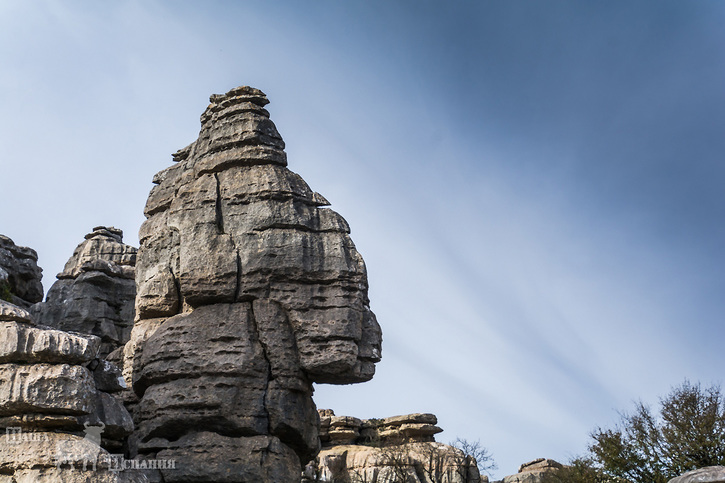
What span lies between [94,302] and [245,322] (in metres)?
16.7

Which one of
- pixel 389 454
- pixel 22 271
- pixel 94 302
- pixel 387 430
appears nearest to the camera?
pixel 22 271

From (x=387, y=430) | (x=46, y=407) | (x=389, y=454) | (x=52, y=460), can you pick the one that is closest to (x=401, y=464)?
(x=389, y=454)

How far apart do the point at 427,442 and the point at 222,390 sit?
1160 inches

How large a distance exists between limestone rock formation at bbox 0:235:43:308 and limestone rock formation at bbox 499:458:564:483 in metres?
33.2

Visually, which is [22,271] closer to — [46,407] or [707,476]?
[46,407]

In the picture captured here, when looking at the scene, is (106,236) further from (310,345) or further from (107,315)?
(310,345)

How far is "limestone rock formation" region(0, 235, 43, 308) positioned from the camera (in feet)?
95.6

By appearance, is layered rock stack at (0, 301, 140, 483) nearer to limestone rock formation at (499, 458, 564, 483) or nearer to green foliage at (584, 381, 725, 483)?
green foliage at (584, 381, 725, 483)

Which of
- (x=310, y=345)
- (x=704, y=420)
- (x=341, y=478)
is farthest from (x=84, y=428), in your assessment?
(x=341, y=478)

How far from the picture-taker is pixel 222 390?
1678 cm

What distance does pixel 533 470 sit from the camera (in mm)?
51031

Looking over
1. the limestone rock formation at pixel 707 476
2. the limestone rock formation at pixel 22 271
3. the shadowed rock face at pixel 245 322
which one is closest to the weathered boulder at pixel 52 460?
the shadowed rock face at pixel 245 322

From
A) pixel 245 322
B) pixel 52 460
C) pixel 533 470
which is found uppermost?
pixel 533 470

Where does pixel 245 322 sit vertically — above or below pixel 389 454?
below
